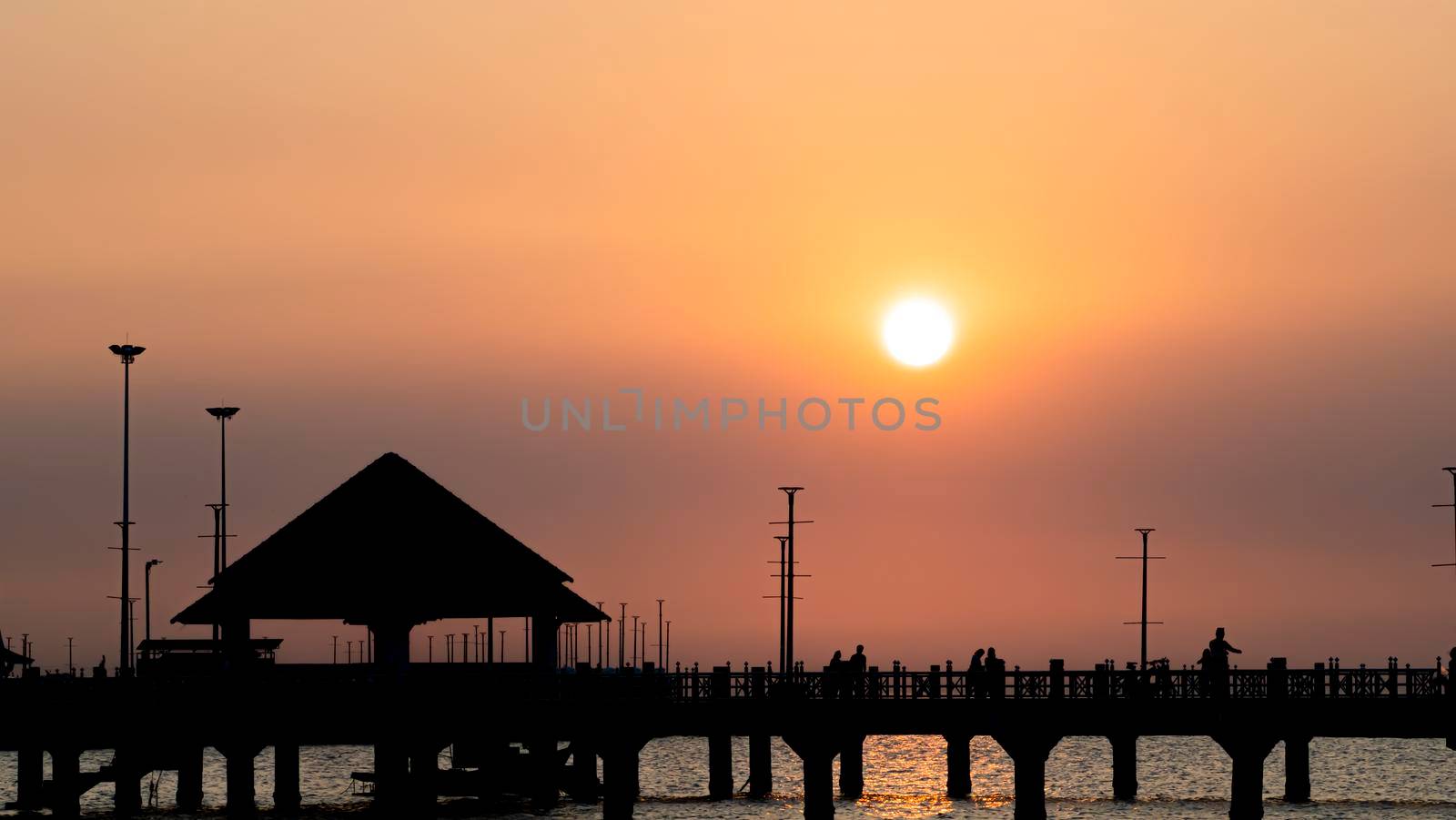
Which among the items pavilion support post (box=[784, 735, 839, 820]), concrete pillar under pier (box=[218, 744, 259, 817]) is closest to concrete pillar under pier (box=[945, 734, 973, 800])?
pavilion support post (box=[784, 735, 839, 820])

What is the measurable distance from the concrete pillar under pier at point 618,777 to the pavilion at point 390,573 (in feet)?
22.7

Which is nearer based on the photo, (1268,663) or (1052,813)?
(1268,663)

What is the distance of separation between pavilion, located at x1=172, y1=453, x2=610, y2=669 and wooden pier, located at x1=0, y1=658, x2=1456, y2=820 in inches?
68.7

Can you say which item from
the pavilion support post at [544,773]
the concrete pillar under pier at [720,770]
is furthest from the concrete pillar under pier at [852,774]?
the pavilion support post at [544,773]

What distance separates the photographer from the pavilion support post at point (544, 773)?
61.9m

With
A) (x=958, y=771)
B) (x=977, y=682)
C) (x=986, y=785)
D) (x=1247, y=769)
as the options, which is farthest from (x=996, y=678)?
(x=986, y=785)

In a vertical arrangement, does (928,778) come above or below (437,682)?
below

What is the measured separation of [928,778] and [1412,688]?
61.7 meters

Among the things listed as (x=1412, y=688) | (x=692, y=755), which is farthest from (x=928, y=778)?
(x=1412, y=688)

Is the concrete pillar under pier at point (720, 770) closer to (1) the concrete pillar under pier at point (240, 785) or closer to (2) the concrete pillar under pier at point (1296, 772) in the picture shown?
(1) the concrete pillar under pier at point (240, 785)

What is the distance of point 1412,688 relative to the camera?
Result: 174 feet

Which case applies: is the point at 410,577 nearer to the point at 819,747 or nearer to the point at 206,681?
the point at 206,681

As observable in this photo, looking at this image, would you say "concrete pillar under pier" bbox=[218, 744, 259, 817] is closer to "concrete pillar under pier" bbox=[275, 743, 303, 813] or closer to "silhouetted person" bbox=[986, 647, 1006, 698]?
"concrete pillar under pier" bbox=[275, 743, 303, 813]

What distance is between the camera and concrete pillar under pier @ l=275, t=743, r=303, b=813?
62.6 metres
